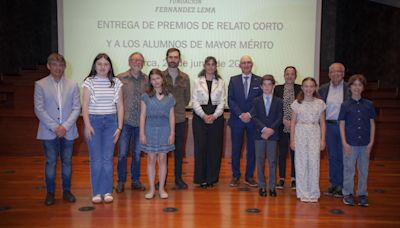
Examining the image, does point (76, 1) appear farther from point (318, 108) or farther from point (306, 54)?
point (318, 108)

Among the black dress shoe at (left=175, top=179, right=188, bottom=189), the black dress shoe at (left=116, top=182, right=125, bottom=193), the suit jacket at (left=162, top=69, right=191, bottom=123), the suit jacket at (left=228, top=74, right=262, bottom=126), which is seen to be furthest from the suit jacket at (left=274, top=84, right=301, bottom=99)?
the black dress shoe at (left=116, top=182, right=125, bottom=193)

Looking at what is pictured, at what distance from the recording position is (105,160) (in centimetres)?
333

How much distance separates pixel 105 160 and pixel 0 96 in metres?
3.98

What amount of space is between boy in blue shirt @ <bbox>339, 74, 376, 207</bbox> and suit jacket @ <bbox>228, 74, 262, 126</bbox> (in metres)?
0.90

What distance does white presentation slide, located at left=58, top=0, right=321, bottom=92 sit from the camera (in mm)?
5625

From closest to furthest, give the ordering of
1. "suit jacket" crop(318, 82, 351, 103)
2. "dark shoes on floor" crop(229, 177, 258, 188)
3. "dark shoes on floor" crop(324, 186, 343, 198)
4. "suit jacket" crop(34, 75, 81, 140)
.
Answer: "suit jacket" crop(34, 75, 81, 140), "suit jacket" crop(318, 82, 351, 103), "dark shoes on floor" crop(324, 186, 343, 198), "dark shoes on floor" crop(229, 177, 258, 188)

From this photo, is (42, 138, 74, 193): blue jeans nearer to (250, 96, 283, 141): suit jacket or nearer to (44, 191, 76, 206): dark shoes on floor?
(44, 191, 76, 206): dark shoes on floor

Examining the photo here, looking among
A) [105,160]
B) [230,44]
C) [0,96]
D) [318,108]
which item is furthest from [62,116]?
[0,96]

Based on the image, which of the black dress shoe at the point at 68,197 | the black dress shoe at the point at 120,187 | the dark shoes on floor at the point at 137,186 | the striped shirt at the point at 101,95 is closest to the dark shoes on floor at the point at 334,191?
the dark shoes on floor at the point at 137,186

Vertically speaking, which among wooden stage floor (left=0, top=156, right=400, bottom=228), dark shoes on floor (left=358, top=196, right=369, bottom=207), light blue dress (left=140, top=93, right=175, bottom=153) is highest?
light blue dress (left=140, top=93, right=175, bottom=153)

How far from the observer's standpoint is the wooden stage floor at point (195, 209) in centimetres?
294

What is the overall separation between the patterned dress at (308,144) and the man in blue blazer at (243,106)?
56 centimetres

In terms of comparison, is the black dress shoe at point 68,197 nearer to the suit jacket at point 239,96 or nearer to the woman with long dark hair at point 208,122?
the woman with long dark hair at point 208,122

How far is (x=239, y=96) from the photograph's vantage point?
3.99m
